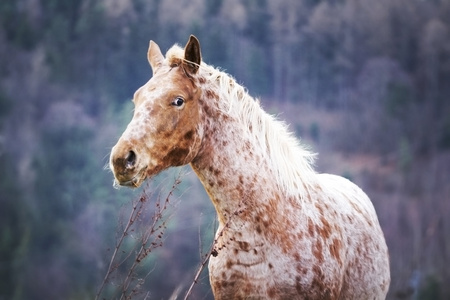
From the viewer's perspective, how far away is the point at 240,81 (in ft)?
110

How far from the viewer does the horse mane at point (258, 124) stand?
3.74 meters

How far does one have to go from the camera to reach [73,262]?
32688 millimetres

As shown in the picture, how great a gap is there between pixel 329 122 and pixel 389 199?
5.51m

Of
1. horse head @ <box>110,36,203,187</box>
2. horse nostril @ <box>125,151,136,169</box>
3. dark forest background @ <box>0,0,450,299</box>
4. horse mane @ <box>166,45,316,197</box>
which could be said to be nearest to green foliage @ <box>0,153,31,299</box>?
dark forest background @ <box>0,0,450,299</box>

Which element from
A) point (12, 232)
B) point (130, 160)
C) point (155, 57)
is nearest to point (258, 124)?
point (155, 57)

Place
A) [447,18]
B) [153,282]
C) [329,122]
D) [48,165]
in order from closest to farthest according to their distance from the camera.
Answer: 1. [153,282]
2. [48,165]
3. [329,122]
4. [447,18]

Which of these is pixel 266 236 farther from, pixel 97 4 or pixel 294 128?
pixel 97 4

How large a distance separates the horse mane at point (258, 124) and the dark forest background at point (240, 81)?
2658 cm

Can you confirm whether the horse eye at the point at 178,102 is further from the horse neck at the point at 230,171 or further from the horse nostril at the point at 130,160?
the horse nostril at the point at 130,160

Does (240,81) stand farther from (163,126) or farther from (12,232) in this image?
(163,126)

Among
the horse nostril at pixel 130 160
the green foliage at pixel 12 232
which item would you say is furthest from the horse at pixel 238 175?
the green foliage at pixel 12 232

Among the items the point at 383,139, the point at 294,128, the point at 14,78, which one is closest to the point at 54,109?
the point at 14,78

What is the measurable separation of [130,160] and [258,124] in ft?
2.95

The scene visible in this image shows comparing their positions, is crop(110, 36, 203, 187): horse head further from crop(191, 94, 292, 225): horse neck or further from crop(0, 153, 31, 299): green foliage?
crop(0, 153, 31, 299): green foliage
